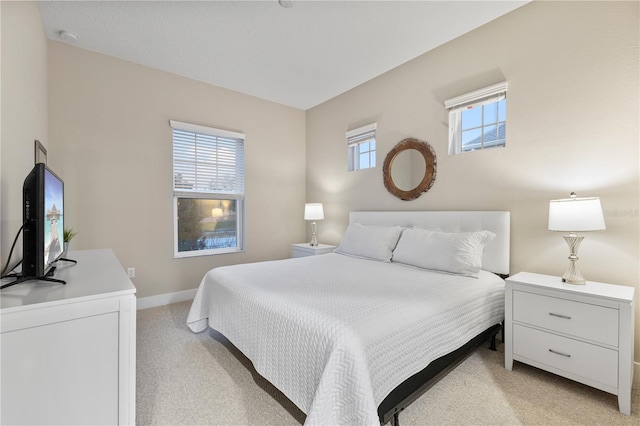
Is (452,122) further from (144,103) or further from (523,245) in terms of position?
(144,103)

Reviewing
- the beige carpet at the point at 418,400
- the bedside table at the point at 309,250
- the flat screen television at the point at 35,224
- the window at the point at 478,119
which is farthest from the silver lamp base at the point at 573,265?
the flat screen television at the point at 35,224

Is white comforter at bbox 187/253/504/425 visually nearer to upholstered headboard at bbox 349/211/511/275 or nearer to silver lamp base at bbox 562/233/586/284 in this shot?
upholstered headboard at bbox 349/211/511/275

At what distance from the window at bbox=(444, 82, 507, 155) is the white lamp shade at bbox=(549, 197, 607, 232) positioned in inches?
35.2

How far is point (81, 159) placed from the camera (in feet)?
9.90

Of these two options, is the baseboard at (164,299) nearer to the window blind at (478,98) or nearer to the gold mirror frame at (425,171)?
the gold mirror frame at (425,171)

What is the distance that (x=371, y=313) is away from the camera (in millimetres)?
1566

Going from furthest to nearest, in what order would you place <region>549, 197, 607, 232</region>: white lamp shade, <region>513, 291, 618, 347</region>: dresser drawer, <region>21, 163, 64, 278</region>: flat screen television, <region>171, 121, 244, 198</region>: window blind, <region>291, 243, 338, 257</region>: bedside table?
<region>291, 243, 338, 257</region>: bedside table, <region>171, 121, 244, 198</region>: window blind, <region>549, 197, 607, 232</region>: white lamp shade, <region>513, 291, 618, 347</region>: dresser drawer, <region>21, 163, 64, 278</region>: flat screen television

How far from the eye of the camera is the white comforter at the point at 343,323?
50.6 inches

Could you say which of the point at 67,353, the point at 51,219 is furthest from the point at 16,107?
the point at 67,353

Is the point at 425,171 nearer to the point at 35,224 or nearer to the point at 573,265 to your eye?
the point at 573,265

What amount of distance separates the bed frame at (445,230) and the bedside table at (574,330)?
284 millimetres

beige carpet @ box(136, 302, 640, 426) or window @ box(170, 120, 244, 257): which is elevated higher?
window @ box(170, 120, 244, 257)

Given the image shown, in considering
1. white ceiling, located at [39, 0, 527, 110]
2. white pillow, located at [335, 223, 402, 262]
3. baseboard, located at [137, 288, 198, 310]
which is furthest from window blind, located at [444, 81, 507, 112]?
baseboard, located at [137, 288, 198, 310]

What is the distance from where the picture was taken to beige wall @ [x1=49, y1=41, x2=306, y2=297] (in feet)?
9.73
